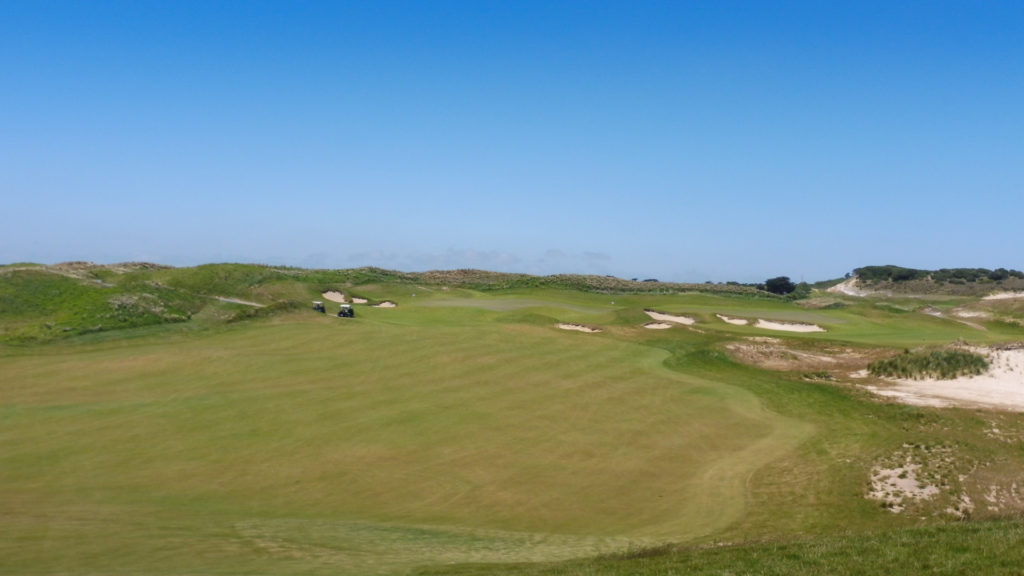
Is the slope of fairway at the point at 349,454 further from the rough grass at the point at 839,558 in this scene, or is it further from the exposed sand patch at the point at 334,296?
the exposed sand patch at the point at 334,296

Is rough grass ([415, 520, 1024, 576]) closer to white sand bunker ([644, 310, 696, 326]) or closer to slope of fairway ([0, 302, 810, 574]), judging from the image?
slope of fairway ([0, 302, 810, 574])

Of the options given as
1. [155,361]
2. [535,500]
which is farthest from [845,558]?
[155,361]

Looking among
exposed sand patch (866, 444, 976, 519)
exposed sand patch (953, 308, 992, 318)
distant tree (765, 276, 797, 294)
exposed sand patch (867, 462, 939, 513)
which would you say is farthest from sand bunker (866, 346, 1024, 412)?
distant tree (765, 276, 797, 294)

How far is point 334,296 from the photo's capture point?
2662 inches

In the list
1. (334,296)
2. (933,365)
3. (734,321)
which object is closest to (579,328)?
(734,321)

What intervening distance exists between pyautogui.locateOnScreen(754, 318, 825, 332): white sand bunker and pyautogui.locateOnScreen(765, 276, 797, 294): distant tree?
205 ft

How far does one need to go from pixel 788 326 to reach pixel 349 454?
162ft

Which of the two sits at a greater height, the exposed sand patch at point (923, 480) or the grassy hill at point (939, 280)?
the grassy hill at point (939, 280)

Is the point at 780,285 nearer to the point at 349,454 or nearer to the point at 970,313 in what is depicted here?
the point at 970,313

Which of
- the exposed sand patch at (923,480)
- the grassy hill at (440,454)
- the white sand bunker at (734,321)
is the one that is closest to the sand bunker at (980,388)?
the grassy hill at (440,454)

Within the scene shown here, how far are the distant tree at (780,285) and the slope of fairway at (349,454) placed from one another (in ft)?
307

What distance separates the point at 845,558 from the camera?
12742 millimetres

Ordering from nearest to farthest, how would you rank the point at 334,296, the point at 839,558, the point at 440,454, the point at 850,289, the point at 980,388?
the point at 839,558 → the point at 440,454 → the point at 980,388 → the point at 334,296 → the point at 850,289

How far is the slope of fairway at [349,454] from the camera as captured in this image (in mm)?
16953
